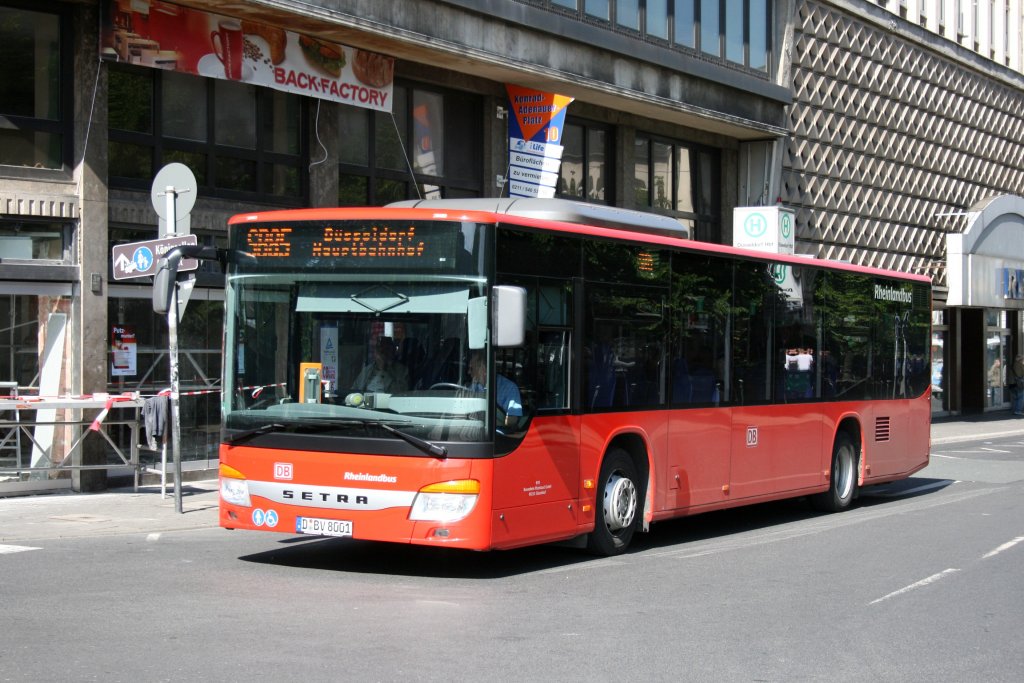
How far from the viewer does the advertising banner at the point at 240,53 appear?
1514 cm

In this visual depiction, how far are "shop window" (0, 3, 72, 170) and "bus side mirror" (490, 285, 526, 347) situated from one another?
7.89 metres

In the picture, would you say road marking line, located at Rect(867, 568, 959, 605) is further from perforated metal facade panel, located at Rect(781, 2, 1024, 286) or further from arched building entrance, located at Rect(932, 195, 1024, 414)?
arched building entrance, located at Rect(932, 195, 1024, 414)

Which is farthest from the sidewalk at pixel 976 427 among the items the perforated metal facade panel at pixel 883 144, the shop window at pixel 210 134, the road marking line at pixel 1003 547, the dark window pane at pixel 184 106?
the dark window pane at pixel 184 106

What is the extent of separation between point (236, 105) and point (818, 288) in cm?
794

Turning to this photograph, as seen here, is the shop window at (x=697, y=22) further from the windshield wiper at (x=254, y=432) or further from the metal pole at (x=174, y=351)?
the windshield wiper at (x=254, y=432)

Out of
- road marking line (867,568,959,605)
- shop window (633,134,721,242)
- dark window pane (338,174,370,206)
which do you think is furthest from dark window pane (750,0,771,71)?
road marking line (867,568,959,605)

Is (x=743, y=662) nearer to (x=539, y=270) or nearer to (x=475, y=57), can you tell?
(x=539, y=270)

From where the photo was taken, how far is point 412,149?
775 inches

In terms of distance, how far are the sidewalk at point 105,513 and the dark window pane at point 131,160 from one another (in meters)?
3.85

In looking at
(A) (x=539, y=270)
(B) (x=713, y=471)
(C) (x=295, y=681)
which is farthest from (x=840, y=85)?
(C) (x=295, y=681)

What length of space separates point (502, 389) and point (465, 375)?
0.34m

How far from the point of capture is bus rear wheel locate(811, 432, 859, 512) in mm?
15516

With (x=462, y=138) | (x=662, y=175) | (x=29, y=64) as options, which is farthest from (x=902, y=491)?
(x=29, y=64)

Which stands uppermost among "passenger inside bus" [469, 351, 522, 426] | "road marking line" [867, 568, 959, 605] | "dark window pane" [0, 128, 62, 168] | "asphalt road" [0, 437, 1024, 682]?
"dark window pane" [0, 128, 62, 168]
